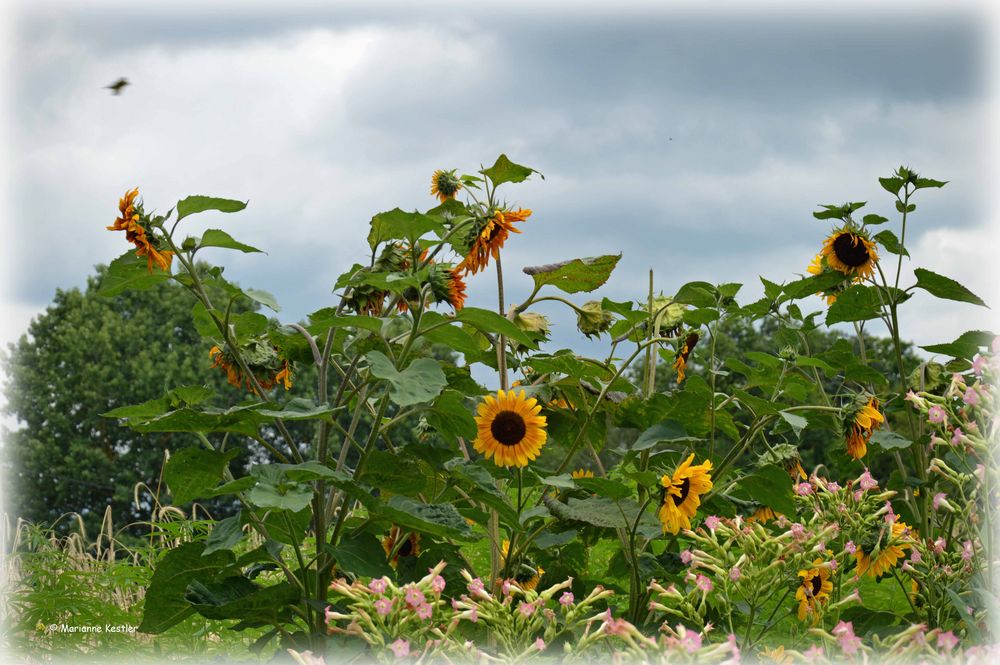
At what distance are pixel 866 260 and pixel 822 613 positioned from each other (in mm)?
1748

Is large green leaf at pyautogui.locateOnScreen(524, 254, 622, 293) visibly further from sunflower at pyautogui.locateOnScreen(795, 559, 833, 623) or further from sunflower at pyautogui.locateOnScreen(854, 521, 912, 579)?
sunflower at pyautogui.locateOnScreen(854, 521, 912, 579)

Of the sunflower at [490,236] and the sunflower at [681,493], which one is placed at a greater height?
the sunflower at [490,236]

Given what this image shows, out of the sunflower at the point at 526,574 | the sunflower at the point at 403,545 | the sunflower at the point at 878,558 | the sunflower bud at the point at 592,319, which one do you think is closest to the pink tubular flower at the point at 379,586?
the sunflower at the point at 526,574

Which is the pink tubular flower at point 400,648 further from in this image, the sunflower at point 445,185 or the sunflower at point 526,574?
the sunflower at point 445,185

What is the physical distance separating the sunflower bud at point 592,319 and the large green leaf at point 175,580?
1253mm

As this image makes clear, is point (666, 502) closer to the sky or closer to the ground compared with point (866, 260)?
closer to the ground

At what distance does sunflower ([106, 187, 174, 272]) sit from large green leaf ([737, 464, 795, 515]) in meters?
1.68

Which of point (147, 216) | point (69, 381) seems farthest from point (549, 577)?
point (69, 381)

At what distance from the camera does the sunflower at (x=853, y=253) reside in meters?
3.64

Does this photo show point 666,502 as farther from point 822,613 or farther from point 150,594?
point 150,594

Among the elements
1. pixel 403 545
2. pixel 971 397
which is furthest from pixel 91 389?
pixel 971 397

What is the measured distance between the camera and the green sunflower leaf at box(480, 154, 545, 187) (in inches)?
110

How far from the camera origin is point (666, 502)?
2732 millimetres

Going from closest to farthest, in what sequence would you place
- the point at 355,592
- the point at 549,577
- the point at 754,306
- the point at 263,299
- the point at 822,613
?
the point at 355,592 < the point at 822,613 < the point at 263,299 < the point at 549,577 < the point at 754,306
